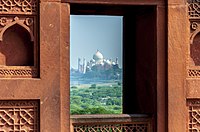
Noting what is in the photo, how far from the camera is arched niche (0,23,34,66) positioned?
454 cm

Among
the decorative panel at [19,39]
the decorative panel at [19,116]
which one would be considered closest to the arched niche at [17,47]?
the decorative panel at [19,39]

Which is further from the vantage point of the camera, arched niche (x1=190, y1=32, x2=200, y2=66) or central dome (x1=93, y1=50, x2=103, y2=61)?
central dome (x1=93, y1=50, x2=103, y2=61)

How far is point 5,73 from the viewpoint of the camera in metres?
4.48

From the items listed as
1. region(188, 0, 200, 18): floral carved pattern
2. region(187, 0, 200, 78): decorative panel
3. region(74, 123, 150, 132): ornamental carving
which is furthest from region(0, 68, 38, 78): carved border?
region(188, 0, 200, 18): floral carved pattern

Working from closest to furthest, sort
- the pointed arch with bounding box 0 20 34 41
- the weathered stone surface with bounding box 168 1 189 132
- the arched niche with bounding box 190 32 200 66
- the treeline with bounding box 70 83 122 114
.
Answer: the pointed arch with bounding box 0 20 34 41 → the weathered stone surface with bounding box 168 1 189 132 → the arched niche with bounding box 190 32 200 66 → the treeline with bounding box 70 83 122 114

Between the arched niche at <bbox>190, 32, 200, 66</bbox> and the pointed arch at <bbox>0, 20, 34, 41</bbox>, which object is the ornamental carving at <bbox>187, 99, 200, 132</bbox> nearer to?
the arched niche at <bbox>190, 32, 200, 66</bbox>

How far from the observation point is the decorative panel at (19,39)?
446 cm

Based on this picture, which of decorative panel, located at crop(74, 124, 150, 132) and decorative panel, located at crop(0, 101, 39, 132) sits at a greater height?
decorative panel, located at crop(0, 101, 39, 132)

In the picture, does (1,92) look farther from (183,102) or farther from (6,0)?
(183,102)

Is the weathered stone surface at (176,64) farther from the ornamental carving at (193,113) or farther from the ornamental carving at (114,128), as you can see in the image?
the ornamental carving at (114,128)

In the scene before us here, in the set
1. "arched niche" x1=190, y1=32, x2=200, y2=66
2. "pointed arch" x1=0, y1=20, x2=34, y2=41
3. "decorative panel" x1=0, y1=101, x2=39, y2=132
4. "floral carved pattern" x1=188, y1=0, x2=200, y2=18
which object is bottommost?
"decorative panel" x1=0, y1=101, x2=39, y2=132

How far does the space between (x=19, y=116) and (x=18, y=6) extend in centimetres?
107

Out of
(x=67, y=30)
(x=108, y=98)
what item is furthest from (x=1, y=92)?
(x=108, y=98)

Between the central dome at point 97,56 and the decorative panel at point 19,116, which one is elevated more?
the central dome at point 97,56
